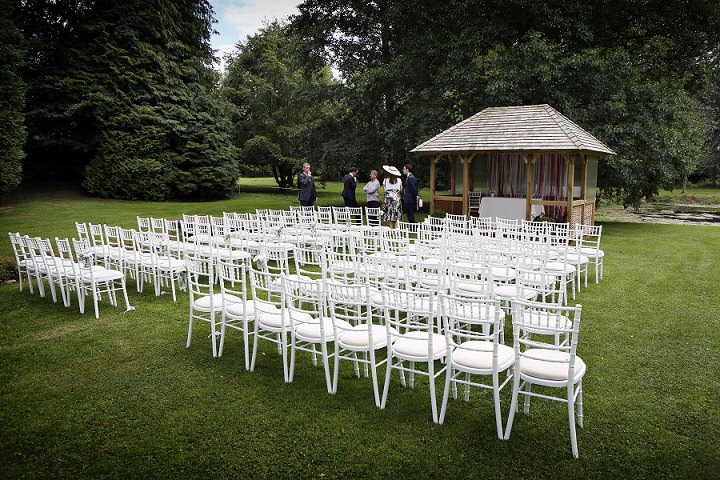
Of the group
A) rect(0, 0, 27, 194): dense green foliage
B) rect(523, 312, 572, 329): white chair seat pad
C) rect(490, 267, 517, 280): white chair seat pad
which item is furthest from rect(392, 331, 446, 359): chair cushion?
rect(0, 0, 27, 194): dense green foliage

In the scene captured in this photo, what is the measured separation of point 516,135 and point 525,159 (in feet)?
2.53

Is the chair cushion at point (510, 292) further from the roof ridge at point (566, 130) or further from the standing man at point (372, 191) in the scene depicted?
the roof ridge at point (566, 130)

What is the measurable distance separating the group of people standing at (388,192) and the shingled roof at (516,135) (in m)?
1.88

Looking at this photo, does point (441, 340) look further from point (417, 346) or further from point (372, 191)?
point (372, 191)

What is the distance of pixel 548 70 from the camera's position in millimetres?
17328

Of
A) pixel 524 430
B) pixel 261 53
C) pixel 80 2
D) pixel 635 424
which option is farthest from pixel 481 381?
pixel 261 53

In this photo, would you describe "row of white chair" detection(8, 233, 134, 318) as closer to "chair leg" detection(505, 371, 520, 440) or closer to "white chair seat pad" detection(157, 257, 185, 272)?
"white chair seat pad" detection(157, 257, 185, 272)

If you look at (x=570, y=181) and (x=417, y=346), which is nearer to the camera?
(x=417, y=346)

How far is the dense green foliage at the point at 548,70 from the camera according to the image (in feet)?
59.3

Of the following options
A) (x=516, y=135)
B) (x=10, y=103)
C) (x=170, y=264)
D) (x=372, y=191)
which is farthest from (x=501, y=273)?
(x=10, y=103)

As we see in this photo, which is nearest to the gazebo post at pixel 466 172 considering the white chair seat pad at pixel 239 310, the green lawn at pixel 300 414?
the green lawn at pixel 300 414

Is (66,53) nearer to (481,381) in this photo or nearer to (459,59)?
(459,59)

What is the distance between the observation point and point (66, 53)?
2498 cm

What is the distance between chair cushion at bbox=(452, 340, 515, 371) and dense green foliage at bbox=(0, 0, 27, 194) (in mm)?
21809
